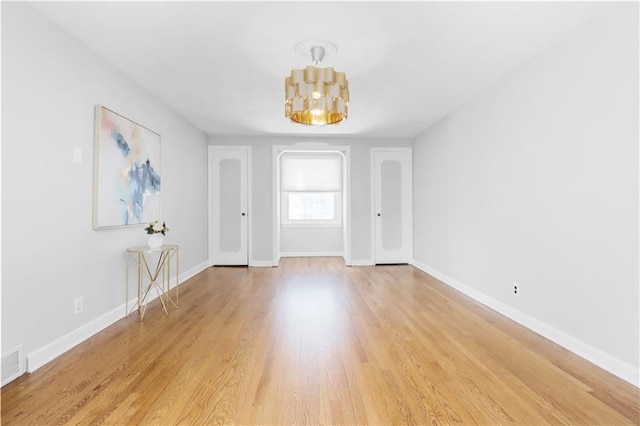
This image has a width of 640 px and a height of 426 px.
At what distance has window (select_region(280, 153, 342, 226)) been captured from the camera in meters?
7.17

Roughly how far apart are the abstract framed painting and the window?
3590 mm

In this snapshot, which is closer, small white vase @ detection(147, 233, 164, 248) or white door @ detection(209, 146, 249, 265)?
small white vase @ detection(147, 233, 164, 248)

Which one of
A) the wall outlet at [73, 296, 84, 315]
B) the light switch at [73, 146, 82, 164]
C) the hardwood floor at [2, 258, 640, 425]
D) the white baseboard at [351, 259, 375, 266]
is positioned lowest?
the hardwood floor at [2, 258, 640, 425]

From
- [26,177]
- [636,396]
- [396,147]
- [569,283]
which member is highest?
[396,147]

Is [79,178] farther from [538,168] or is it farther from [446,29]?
[538,168]

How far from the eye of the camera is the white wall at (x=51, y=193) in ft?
6.47

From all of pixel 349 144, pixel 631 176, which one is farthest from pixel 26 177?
pixel 349 144

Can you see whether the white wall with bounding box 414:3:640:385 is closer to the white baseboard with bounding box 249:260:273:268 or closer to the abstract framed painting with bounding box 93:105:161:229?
the white baseboard with bounding box 249:260:273:268

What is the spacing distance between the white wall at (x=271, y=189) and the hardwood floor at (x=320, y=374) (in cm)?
259

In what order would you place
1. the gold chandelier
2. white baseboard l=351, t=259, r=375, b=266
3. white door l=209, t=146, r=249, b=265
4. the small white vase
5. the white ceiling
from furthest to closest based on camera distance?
white baseboard l=351, t=259, r=375, b=266 < white door l=209, t=146, r=249, b=265 < the small white vase < the gold chandelier < the white ceiling

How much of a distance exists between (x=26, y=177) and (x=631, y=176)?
3796mm

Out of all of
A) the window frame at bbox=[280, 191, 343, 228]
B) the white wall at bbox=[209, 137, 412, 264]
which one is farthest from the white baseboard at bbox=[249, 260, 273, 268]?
the window frame at bbox=[280, 191, 343, 228]

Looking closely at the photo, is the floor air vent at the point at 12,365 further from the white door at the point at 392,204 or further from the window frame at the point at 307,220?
the window frame at the point at 307,220

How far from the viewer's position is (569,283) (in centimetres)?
245
